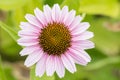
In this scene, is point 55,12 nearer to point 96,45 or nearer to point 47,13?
point 47,13

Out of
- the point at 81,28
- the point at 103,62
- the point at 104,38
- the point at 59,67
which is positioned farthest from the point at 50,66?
the point at 104,38

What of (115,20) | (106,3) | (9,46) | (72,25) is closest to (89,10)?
(106,3)

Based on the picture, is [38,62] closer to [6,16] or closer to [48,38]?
[48,38]

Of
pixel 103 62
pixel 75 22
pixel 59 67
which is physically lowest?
pixel 103 62

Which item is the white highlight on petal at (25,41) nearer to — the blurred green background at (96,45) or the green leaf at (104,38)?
the blurred green background at (96,45)

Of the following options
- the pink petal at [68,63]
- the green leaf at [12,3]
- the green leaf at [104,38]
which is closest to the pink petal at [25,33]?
the pink petal at [68,63]

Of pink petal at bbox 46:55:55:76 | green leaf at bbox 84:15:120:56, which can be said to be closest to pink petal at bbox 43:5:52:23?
pink petal at bbox 46:55:55:76

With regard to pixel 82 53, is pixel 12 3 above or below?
above
